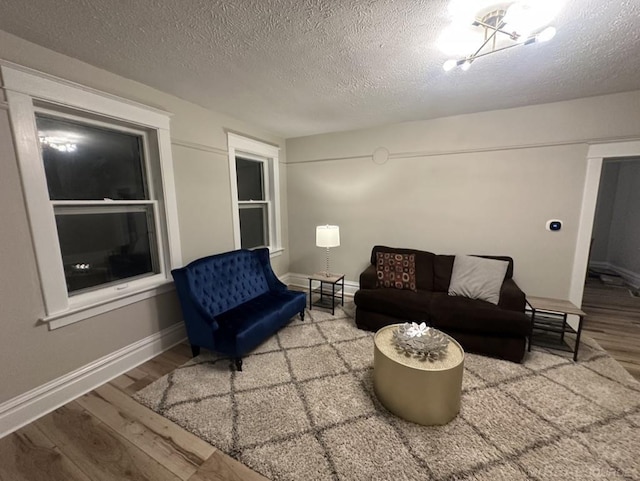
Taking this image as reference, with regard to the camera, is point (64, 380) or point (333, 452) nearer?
point (333, 452)

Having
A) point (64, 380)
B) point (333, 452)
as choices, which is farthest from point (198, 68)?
point (333, 452)

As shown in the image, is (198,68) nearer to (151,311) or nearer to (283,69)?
(283,69)

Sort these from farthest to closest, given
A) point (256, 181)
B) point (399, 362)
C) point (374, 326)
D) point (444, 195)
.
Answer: point (256, 181)
point (444, 195)
point (374, 326)
point (399, 362)

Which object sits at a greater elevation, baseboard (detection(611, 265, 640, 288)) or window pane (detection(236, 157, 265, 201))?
window pane (detection(236, 157, 265, 201))

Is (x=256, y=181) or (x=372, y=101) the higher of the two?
(x=372, y=101)

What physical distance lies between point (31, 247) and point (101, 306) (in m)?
0.63

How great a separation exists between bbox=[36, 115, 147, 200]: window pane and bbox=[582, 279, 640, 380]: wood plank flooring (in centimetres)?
465

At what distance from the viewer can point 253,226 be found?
392cm

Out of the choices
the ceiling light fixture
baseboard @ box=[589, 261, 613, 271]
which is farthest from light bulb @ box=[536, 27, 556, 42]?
baseboard @ box=[589, 261, 613, 271]

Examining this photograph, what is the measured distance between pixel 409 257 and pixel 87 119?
3.32 meters

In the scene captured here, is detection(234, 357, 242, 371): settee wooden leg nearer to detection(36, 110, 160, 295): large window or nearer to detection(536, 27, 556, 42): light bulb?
detection(36, 110, 160, 295): large window

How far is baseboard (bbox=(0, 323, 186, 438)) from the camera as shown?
1.69 meters

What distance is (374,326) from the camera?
2883 mm

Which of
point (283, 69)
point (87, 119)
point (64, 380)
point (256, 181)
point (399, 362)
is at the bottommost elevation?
point (64, 380)
